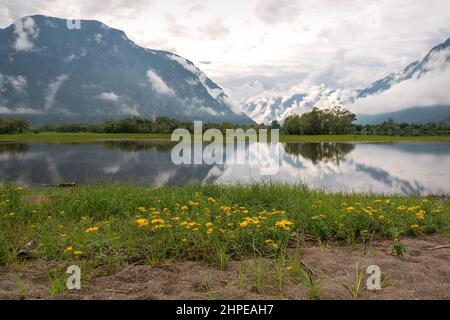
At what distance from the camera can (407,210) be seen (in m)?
7.98

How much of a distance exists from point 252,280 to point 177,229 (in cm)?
197

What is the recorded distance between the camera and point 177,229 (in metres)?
6.41

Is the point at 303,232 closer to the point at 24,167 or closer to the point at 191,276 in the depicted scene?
the point at 191,276

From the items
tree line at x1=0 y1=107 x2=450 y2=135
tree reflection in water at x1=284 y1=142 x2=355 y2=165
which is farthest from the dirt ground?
tree line at x1=0 y1=107 x2=450 y2=135

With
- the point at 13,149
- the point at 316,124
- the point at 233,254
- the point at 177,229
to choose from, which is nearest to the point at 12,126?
the point at 13,149

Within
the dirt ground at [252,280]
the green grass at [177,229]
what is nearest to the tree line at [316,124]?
the green grass at [177,229]

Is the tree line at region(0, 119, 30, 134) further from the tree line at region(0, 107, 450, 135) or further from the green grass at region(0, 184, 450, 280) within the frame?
the green grass at region(0, 184, 450, 280)

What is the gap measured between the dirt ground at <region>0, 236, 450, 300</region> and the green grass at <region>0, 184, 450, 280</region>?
13.1 inches

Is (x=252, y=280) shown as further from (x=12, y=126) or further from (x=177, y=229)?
(x=12, y=126)

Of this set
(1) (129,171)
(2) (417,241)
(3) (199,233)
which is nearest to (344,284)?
(3) (199,233)

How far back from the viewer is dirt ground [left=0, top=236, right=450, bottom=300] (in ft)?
14.7

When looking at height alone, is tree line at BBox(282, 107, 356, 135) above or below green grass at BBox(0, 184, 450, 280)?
above

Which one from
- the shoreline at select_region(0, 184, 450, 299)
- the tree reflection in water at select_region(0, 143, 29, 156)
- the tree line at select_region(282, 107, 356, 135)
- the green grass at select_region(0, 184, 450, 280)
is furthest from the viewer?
the tree line at select_region(282, 107, 356, 135)
